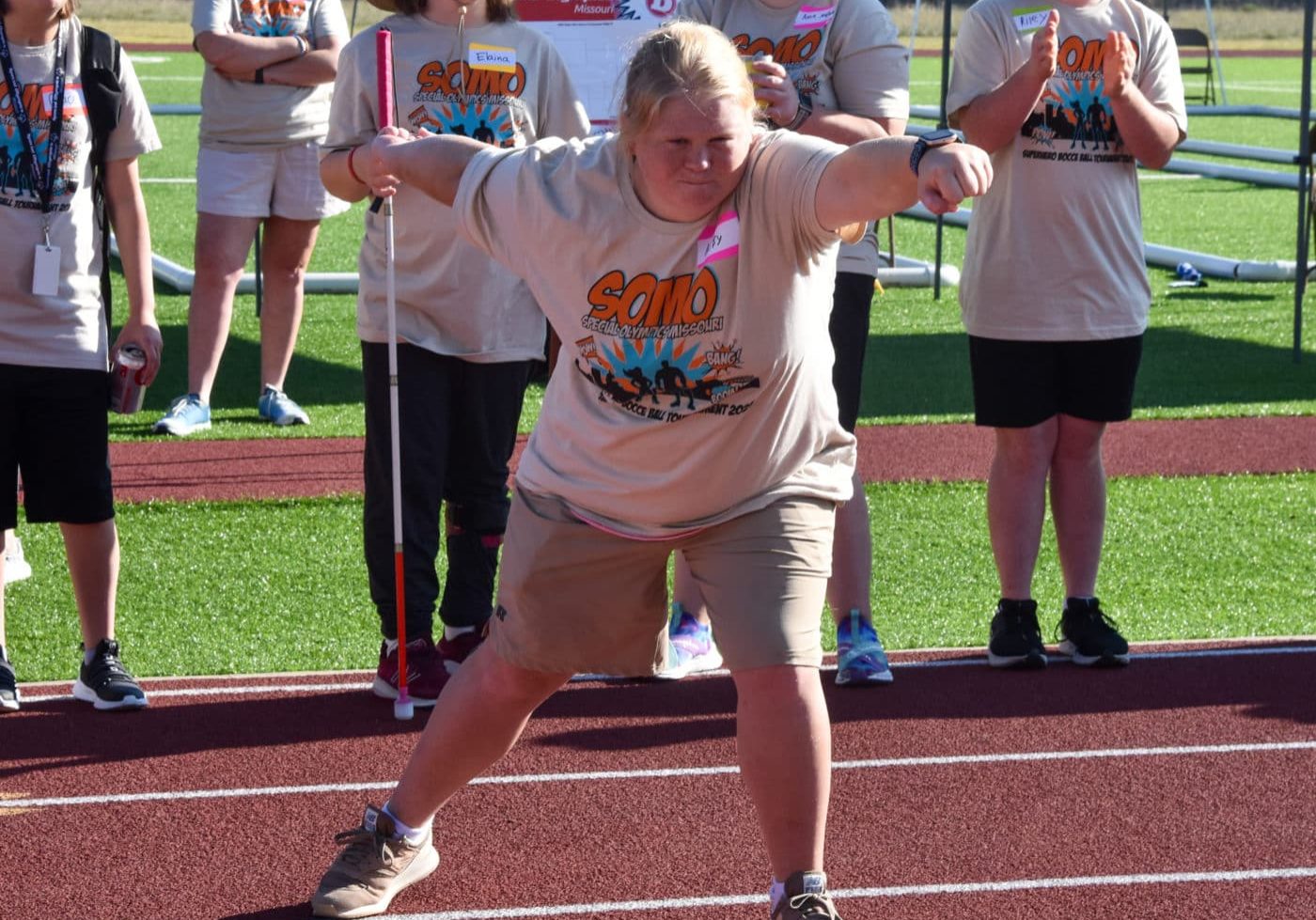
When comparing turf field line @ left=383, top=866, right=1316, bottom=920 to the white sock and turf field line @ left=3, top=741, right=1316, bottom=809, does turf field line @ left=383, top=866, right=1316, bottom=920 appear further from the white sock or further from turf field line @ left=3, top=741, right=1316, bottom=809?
turf field line @ left=3, top=741, right=1316, bottom=809

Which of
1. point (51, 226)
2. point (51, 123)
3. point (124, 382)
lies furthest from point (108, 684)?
point (51, 123)

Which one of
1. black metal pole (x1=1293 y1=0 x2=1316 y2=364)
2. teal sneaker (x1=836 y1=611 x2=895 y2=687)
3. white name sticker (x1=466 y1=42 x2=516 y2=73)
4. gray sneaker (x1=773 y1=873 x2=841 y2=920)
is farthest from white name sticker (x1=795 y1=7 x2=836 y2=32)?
black metal pole (x1=1293 y1=0 x2=1316 y2=364)

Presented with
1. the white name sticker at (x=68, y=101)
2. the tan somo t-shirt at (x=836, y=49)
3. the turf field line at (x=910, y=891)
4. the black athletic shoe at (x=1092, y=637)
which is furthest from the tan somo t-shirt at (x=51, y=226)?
the black athletic shoe at (x=1092, y=637)

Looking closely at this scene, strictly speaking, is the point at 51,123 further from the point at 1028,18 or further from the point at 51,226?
the point at 1028,18

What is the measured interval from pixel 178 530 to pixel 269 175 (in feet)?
8.03

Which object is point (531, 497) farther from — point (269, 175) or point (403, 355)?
point (269, 175)

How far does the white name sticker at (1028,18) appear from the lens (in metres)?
5.27

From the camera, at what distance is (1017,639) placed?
5.51 metres

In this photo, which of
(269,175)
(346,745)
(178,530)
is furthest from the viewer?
(269,175)

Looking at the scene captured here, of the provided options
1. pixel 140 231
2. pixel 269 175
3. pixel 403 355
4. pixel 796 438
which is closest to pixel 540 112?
pixel 403 355

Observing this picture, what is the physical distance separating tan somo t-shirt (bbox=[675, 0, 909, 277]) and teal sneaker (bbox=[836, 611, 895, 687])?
1.07 metres

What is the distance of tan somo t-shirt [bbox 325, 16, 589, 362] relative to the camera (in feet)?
16.5

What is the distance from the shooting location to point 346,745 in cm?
489

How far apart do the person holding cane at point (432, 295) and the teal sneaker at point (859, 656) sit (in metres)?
1.17
